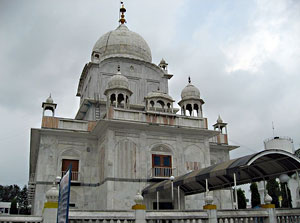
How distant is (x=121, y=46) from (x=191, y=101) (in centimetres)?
1147

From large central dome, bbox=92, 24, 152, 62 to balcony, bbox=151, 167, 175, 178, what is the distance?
15.0 meters

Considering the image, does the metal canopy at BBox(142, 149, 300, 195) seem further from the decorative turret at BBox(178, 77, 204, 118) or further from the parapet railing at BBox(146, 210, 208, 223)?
the decorative turret at BBox(178, 77, 204, 118)

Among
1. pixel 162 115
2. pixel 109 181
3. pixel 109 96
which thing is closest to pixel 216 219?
pixel 109 181

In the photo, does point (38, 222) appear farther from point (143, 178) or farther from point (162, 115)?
point (162, 115)

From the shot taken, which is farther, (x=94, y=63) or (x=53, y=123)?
(x=94, y=63)

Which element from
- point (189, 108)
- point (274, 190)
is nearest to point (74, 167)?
point (189, 108)

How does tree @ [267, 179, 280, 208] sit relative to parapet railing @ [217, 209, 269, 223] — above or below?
above

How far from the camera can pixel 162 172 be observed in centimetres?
2447

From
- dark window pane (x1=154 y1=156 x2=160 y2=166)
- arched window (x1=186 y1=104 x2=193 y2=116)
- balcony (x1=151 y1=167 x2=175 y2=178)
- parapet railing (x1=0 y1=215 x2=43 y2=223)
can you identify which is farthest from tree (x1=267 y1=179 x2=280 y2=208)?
parapet railing (x1=0 y1=215 x2=43 y2=223)

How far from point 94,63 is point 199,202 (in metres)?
17.7

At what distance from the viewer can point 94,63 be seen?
33.0 metres

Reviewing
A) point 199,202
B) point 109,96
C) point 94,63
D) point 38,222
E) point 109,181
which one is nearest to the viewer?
point 38,222

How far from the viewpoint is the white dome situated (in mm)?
29239

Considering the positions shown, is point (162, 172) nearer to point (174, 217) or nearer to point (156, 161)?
point (156, 161)
